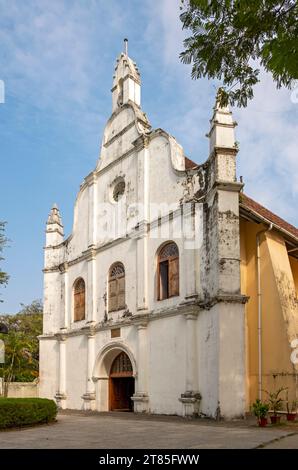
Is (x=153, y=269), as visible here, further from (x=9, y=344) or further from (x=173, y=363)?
(x=9, y=344)

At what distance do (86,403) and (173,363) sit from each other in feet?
19.0

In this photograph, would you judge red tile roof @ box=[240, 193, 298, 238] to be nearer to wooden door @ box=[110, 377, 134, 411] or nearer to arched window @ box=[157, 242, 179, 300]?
arched window @ box=[157, 242, 179, 300]

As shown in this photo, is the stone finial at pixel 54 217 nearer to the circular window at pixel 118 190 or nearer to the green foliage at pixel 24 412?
the circular window at pixel 118 190

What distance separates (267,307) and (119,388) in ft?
23.8

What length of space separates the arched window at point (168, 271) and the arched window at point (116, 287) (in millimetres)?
2290

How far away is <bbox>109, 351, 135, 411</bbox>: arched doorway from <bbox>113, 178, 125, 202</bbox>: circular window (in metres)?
5.97

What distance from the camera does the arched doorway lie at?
21766mm

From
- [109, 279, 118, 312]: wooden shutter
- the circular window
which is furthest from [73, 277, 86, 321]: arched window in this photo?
the circular window

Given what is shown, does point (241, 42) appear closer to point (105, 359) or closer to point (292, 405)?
point (292, 405)

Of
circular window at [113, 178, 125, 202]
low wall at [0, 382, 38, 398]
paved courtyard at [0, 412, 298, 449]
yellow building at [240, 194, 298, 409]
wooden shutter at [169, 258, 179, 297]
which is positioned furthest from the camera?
low wall at [0, 382, 38, 398]

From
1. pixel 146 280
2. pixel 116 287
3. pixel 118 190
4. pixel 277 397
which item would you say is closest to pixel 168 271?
pixel 146 280
